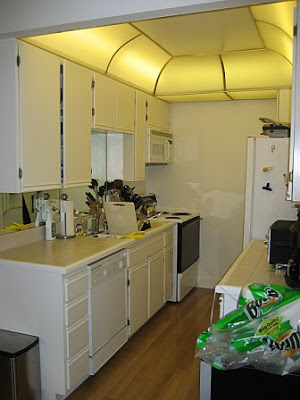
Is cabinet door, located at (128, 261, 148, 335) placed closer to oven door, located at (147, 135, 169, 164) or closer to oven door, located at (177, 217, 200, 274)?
oven door, located at (177, 217, 200, 274)

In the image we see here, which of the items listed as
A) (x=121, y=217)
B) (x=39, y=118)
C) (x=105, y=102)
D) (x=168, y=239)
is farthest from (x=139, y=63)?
(x=168, y=239)

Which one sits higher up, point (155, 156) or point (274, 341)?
point (155, 156)

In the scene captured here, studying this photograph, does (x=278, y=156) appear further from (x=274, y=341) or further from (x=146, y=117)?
(x=274, y=341)

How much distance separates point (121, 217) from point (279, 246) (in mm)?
1543

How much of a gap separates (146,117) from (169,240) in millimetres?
1356

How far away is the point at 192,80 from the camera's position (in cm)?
460

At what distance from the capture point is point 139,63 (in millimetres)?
4164

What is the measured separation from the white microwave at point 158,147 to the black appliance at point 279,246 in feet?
7.18

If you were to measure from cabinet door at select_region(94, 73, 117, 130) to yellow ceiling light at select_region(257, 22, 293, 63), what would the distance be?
1.33 meters

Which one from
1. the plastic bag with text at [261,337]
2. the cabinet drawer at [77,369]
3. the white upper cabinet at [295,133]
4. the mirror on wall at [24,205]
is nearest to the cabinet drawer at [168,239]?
the mirror on wall at [24,205]

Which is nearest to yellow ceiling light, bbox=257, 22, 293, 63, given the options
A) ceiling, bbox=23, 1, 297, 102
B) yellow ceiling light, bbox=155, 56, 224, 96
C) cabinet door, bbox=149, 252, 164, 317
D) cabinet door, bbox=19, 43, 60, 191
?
ceiling, bbox=23, 1, 297, 102

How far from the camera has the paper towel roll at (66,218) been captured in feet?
10.8

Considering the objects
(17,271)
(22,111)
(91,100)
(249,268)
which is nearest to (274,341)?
(249,268)

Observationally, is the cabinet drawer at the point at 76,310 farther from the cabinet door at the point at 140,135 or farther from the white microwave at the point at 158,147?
the white microwave at the point at 158,147
